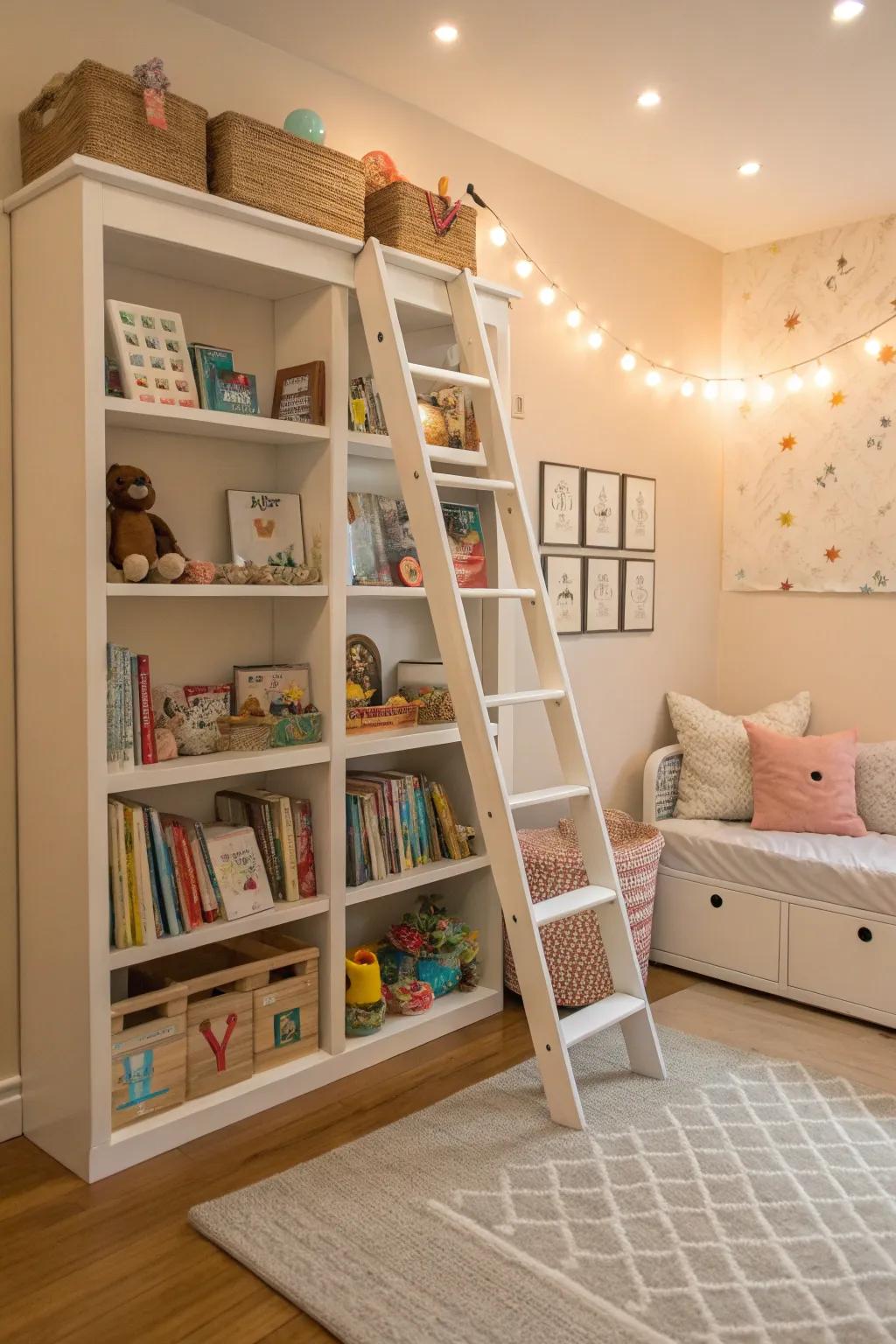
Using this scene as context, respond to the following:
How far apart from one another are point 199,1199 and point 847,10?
2.95 meters

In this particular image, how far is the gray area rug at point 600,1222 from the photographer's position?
5.82 ft

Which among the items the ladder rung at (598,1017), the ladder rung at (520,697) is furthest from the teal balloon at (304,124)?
the ladder rung at (598,1017)

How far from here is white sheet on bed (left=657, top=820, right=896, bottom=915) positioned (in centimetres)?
309

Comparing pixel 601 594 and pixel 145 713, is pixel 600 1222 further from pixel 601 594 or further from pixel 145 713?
pixel 601 594

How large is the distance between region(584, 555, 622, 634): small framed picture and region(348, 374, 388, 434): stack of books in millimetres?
1146

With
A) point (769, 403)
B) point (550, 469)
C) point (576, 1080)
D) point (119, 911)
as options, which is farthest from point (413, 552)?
point (769, 403)

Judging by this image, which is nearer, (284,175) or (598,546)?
(284,175)

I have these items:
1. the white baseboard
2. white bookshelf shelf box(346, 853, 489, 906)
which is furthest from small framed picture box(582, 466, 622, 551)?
the white baseboard

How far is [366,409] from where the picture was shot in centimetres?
275

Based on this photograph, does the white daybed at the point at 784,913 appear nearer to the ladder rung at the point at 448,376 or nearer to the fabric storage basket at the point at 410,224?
the ladder rung at the point at 448,376

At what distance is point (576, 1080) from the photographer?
8.61 feet

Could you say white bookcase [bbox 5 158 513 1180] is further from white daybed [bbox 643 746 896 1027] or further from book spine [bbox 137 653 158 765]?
white daybed [bbox 643 746 896 1027]

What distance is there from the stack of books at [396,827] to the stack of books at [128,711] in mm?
626

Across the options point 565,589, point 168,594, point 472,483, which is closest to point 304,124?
point 472,483
